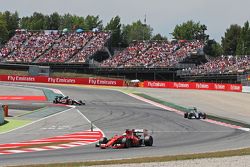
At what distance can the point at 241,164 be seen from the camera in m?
17.1

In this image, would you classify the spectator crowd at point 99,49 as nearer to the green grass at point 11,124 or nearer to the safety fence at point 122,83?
the safety fence at point 122,83

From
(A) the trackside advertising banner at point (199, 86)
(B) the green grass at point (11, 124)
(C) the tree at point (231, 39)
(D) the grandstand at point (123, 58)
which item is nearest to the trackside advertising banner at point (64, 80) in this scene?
(A) the trackside advertising banner at point (199, 86)

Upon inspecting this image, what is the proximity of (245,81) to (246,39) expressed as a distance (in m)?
41.2

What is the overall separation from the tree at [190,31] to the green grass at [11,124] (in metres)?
114

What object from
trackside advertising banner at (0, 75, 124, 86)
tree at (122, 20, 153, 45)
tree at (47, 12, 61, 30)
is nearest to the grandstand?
trackside advertising banner at (0, 75, 124, 86)

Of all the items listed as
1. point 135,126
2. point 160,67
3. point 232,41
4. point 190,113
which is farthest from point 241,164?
point 232,41

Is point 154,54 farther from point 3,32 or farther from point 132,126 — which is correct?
point 132,126

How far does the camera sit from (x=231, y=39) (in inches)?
5246

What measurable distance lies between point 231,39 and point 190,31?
17009 mm

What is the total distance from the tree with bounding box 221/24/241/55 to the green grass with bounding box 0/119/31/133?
101 metres

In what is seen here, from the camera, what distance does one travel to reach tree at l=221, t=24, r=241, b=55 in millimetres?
132250

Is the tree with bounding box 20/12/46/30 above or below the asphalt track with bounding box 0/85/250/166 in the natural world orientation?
above

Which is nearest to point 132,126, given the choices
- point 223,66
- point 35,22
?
point 223,66

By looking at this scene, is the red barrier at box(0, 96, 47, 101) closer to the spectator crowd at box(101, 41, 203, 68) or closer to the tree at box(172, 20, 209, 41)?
the spectator crowd at box(101, 41, 203, 68)
